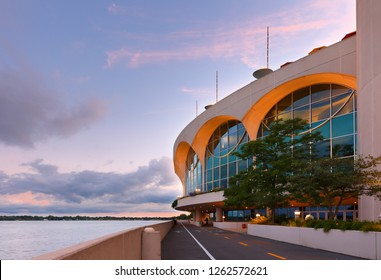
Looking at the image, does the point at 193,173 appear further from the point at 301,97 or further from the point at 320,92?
the point at 320,92

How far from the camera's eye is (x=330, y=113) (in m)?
37.8

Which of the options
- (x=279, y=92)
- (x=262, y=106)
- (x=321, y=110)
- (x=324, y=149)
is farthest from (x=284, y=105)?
(x=324, y=149)

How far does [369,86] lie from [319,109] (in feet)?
45.6

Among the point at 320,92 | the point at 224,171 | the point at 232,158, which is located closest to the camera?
the point at 320,92

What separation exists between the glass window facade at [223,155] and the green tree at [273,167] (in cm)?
1442

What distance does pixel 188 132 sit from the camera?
70.5 metres

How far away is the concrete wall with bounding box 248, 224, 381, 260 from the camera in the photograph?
584 inches

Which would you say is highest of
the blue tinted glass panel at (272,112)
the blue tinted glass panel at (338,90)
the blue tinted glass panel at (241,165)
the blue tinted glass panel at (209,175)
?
the blue tinted glass panel at (338,90)

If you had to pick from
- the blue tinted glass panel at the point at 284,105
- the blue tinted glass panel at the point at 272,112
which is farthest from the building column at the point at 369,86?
the blue tinted glass panel at the point at 272,112

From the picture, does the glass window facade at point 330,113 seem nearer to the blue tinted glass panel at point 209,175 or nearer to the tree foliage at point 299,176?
the tree foliage at point 299,176

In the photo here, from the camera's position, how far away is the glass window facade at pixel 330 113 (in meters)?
35.4

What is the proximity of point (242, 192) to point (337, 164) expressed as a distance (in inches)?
598
